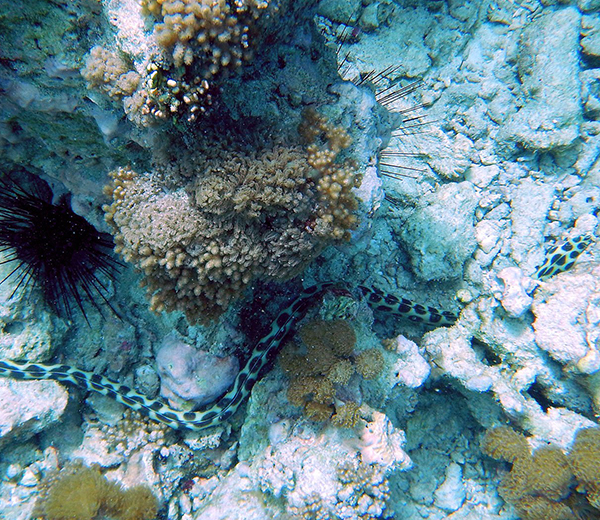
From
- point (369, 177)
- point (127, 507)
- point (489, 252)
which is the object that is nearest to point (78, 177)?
point (369, 177)

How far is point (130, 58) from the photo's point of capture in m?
2.66

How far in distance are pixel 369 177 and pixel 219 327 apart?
2646 mm

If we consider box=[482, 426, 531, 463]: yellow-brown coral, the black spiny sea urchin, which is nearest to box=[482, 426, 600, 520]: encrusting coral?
box=[482, 426, 531, 463]: yellow-brown coral

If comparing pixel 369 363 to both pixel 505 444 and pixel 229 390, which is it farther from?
pixel 505 444

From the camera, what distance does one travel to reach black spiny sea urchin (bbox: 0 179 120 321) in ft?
12.6

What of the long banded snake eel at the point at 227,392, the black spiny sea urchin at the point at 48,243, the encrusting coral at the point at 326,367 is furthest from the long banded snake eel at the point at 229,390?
the black spiny sea urchin at the point at 48,243

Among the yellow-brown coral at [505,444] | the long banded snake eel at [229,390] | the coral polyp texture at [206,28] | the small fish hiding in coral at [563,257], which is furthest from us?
the small fish hiding in coral at [563,257]

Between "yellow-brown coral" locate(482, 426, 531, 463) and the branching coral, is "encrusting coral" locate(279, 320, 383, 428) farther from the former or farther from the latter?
the branching coral

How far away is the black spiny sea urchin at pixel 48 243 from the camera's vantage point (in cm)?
383

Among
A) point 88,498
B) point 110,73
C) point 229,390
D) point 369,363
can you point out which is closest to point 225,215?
point 110,73

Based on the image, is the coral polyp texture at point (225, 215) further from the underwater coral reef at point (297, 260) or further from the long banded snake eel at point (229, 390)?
the long banded snake eel at point (229, 390)

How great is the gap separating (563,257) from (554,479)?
309 cm

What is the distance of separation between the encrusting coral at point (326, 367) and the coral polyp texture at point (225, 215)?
1.22 meters

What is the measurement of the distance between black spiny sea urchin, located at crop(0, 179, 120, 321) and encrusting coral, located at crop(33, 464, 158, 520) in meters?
2.16
